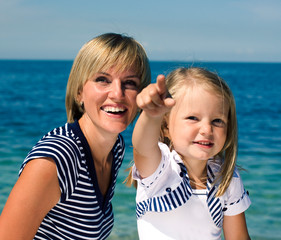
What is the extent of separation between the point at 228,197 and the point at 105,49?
1153 millimetres

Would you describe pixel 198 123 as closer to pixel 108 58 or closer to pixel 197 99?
pixel 197 99

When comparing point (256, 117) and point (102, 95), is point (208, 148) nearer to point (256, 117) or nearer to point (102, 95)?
point (102, 95)

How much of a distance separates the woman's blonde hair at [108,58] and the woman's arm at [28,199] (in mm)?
623

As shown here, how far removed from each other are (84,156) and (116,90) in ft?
1.37

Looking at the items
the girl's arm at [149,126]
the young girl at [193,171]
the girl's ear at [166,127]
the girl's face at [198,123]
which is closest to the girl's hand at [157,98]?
the girl's arm at [149,126]

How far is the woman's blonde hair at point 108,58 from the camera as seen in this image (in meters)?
2.33

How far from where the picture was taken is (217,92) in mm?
2367

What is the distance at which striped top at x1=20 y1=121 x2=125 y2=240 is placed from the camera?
2150 mm

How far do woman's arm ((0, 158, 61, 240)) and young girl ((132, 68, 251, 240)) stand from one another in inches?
18.9

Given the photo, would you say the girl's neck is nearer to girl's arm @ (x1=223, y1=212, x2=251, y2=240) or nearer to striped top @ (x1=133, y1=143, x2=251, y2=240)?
striped top @ (x1=133, y1=143, x2=251, y2=240)

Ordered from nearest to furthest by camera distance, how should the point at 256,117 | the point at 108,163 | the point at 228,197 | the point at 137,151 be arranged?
1. the point at 137,151
2. the point at 228,197
3. the point at 108,163
4. the point at 256,117

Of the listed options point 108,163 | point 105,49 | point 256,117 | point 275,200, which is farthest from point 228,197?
point 256,117

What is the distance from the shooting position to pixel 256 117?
53.3 feet

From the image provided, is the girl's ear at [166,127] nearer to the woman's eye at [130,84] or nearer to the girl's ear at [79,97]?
the woman's eye at [130,84]
